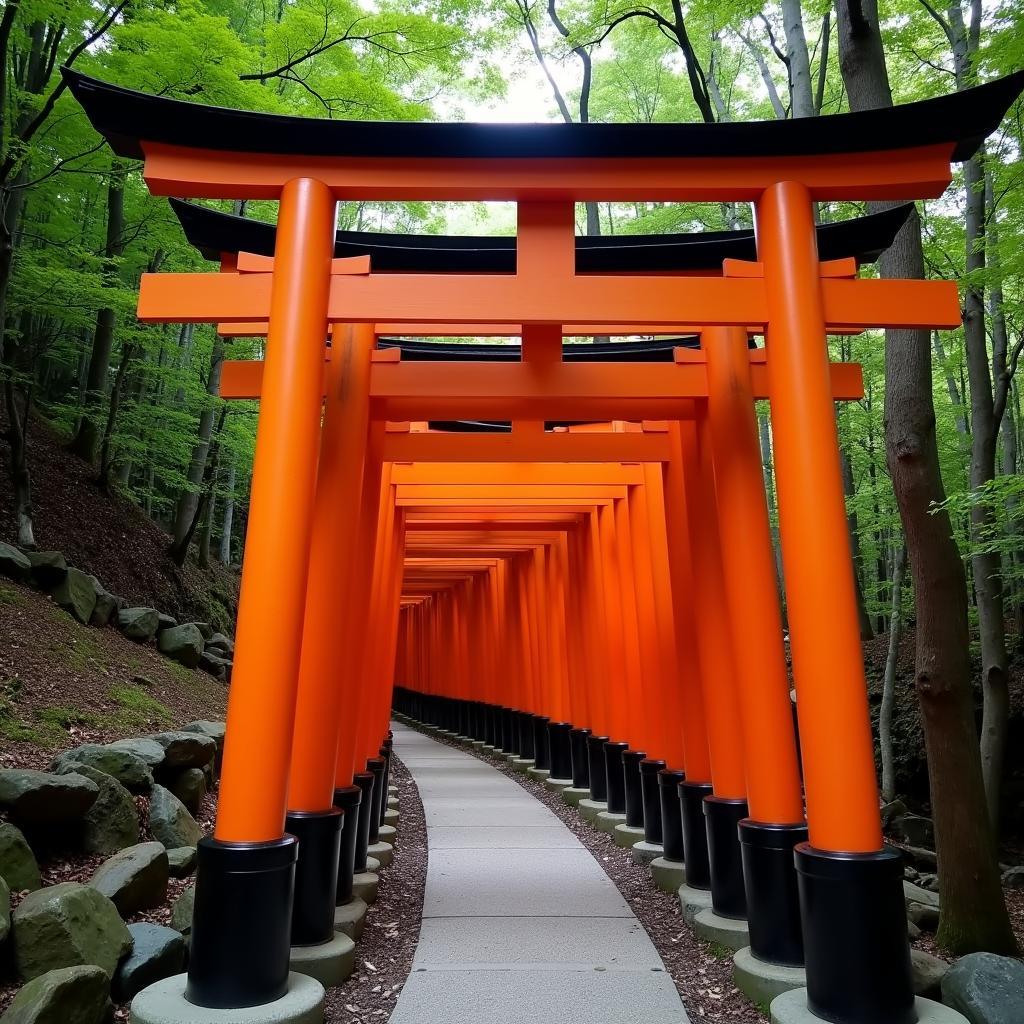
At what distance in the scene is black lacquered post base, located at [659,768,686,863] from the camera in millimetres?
6078

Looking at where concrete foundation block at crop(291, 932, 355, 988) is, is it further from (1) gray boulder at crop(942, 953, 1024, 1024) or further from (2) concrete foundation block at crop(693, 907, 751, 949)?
(1) gray boulder at crop(942, 953, 1024, 1024)

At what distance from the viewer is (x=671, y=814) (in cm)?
618

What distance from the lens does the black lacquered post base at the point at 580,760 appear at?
32.2ft

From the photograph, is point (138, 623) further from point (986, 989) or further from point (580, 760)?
point (986, 989)

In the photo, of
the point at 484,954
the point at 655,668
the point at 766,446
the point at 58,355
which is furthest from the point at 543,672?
the point at 58,355

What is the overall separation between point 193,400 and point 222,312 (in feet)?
39.2

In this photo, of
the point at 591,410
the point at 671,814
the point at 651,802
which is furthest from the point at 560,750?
the point at 591,410

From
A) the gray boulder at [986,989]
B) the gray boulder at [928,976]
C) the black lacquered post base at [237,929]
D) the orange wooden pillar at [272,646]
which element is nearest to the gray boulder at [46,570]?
the orange wooden pillar at [272,646]

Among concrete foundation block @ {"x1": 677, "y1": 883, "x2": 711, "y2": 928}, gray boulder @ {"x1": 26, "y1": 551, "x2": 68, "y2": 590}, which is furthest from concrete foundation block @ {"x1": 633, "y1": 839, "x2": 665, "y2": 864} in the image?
gray boulder @ {"x1": 26, "y1": 551, "x2": 68, "y2": 590}

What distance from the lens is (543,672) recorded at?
39.5ft

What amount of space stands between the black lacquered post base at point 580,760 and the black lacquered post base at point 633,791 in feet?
6.73

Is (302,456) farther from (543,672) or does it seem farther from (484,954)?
(543,672)

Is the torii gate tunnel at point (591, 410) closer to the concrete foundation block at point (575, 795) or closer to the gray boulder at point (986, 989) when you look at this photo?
the gray boulder at point (986, 989)

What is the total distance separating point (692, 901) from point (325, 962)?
92.6 inches
